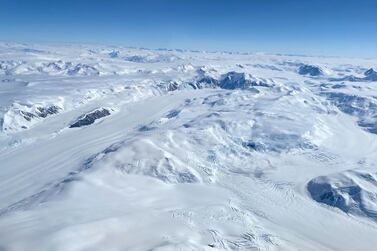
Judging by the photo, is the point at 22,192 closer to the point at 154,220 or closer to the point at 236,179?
the point at 154,220

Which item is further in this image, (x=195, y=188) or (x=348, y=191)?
(x=195, y=188)

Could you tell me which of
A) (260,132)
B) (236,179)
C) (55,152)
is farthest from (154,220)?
(260,132)

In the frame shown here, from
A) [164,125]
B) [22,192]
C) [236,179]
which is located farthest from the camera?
[164,125]

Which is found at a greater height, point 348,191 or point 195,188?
point 348,191

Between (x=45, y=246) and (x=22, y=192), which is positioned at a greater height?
(x=45, y=246)

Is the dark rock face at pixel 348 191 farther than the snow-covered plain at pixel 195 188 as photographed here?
Yes

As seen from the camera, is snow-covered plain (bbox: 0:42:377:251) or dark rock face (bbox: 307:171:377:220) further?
dark rock face (bbox: 307:171:377:220)

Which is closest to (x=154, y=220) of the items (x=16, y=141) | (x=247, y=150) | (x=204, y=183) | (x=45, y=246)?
(x=45, y=246)

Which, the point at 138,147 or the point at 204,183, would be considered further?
the point at 138,147

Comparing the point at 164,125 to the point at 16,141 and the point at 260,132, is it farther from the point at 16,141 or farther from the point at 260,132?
the point at 16,141

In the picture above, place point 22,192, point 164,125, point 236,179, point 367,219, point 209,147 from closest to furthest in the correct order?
point 367,219 → point 22,192 → point 236,179 → point 209,147 → point 164,125
